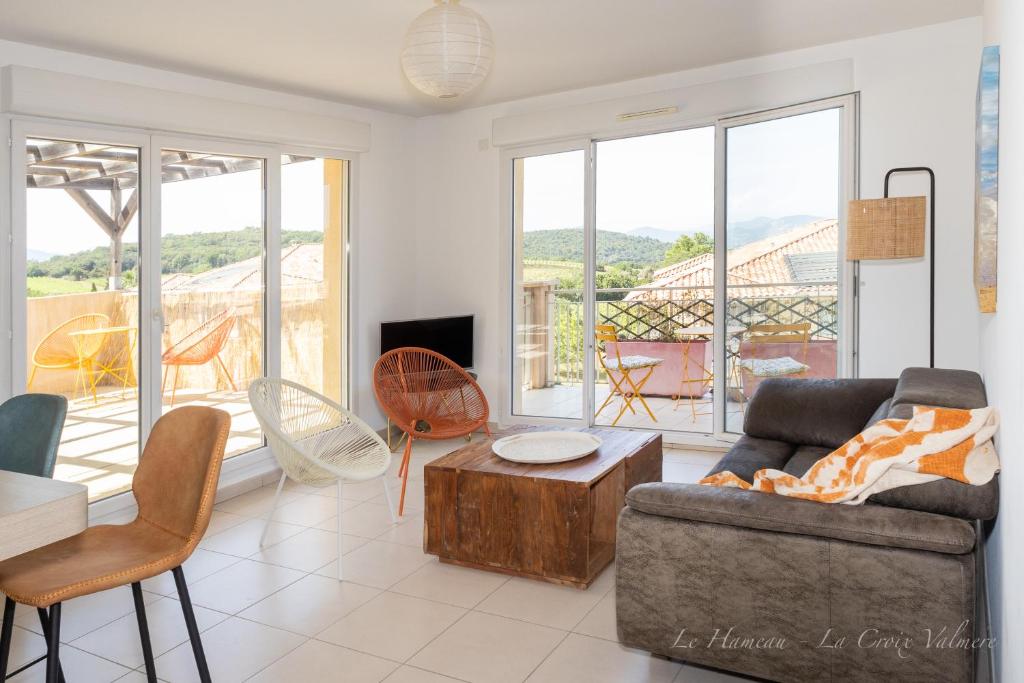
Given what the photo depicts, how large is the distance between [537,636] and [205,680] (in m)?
1.09

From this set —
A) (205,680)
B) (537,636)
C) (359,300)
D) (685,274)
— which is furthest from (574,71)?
(205,680)

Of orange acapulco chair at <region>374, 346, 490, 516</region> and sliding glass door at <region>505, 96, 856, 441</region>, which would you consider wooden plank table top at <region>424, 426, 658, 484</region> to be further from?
sliding glass door at <region>505, 96, 856, 441</region>

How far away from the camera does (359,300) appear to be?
5637 mm

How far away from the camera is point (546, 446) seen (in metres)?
3.45

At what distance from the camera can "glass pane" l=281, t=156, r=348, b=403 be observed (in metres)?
5.12

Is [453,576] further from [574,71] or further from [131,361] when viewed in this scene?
[574,71]

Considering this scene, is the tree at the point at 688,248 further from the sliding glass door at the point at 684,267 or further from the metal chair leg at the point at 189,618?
the metal chair leg at the point at 189,618

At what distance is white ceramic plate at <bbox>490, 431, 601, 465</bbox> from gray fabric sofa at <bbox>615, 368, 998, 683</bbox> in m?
1.10

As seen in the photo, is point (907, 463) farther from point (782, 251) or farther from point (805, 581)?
point (782, 251)

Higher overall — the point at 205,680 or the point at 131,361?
the point at 131,361

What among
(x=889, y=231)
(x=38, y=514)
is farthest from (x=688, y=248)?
(x=38, y=514)

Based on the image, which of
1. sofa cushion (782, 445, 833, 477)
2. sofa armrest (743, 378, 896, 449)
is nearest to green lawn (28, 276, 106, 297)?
sofa armrest (743, 378, 896, 449)

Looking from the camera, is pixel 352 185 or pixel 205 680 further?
pixel 352 185

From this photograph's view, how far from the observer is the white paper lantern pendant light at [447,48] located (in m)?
2.92
